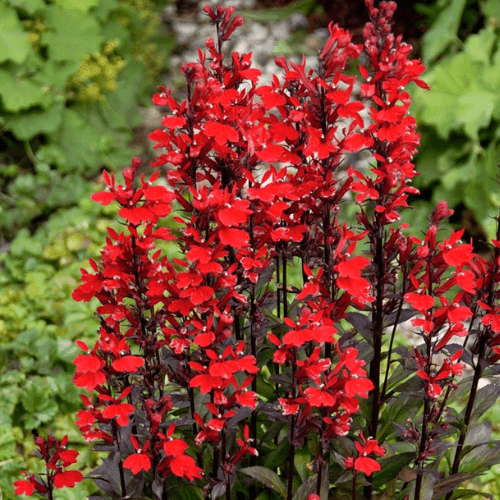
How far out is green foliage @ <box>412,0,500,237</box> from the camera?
415cm

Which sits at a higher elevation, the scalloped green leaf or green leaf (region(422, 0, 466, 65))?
green leaf (region(422, 0, 466, 65))

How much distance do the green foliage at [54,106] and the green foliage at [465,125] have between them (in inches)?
85.8

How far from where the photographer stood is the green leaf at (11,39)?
→ 4.39 meters

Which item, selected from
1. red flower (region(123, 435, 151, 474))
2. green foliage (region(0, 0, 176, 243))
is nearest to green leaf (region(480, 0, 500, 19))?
green foliage (region(0, 0, 176, 243))

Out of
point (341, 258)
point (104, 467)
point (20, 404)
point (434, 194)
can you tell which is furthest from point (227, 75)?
point (434, 194)

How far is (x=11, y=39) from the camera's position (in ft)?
14.5

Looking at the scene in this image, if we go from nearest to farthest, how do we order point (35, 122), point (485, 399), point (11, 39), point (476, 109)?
point (485, 399) < point (476, 109) < point (11, 39) < point (35, 122)

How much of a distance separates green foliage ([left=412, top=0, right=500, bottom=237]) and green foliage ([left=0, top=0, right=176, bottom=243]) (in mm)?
2179

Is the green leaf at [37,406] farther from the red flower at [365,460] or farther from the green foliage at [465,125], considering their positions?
the green foliage at [465,125]

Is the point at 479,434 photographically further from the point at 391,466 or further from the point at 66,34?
the point at 66,34

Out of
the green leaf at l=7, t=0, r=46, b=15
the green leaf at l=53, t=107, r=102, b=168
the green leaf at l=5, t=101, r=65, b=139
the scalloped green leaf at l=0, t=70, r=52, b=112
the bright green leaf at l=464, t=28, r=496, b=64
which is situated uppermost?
the green leaf at l=7, t=0, r=46, b=15

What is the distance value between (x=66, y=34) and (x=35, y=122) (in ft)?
2.07

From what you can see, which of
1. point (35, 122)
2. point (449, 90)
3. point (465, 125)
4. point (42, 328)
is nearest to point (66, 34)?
point (35, 122)

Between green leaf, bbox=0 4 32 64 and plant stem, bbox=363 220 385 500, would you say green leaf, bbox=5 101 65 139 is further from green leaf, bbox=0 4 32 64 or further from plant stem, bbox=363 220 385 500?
plant stem, bbox=363 220 385 500
